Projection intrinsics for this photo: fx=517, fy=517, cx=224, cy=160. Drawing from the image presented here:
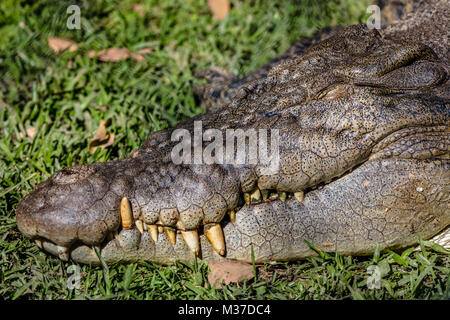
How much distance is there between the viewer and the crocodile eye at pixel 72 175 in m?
2.44

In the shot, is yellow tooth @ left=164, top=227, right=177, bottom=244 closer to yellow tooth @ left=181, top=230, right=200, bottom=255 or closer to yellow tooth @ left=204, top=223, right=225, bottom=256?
yellow tooth @ left=181, top=230, right=200, bottom=255

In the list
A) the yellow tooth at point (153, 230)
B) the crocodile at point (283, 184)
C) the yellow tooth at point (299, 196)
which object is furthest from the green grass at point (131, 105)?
the yellow tooth at point (299, 196)

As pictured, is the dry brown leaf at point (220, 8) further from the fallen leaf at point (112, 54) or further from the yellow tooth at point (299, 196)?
the yellow tooth at point (299, 196)

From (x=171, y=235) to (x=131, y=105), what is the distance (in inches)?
74.8

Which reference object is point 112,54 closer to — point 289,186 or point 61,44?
point 61,44

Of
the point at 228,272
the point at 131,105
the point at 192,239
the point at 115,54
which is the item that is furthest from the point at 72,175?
the point at 115,54

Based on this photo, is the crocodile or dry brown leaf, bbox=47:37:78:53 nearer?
the crocodile

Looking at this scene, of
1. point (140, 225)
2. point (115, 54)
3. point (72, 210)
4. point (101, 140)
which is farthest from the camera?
point (115, 54)

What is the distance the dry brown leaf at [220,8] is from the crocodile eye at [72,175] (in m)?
3.05

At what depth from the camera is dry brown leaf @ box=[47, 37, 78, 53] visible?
4602 millimetres

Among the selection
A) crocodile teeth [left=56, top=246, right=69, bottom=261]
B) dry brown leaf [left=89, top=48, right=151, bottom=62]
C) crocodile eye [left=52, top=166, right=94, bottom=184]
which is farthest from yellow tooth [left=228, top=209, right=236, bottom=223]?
dry brown leaf [left=89, top=48, right=151, bottom=62]

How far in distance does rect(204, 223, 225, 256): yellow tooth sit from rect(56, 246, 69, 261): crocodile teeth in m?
0.67

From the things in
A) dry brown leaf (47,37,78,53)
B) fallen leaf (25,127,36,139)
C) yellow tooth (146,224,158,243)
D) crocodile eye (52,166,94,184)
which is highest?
dry brown leaf (47,37,78,53)

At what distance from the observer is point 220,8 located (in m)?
5.15
